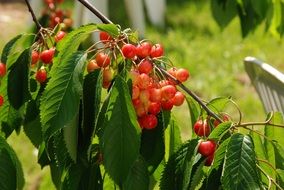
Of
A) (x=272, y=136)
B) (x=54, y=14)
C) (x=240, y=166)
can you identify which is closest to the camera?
(x=240, y=166)

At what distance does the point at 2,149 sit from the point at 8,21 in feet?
12.6

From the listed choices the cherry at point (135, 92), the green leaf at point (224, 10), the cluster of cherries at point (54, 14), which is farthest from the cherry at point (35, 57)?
the green leaf at point (224, 10)

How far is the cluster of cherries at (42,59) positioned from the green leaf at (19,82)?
0.02 meters

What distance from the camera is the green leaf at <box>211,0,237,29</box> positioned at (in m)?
1.62

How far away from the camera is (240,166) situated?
74cm

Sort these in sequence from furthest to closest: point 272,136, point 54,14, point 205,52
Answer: point 205,52, point 54,14, point 272,136

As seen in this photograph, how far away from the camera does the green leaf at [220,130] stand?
80 centimetres

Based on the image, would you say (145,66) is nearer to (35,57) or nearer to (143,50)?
(143,50)

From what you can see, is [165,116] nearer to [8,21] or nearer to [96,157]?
[96,157]

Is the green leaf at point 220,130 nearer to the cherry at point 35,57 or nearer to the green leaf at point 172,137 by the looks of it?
the green leaf at point 172,137

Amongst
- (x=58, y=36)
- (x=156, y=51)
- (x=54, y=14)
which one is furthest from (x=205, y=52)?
(x=156, y=51)

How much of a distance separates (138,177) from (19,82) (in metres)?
0.22

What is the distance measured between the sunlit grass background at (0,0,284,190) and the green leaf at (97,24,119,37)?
6.14 ft

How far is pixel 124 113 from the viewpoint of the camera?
76 cm
